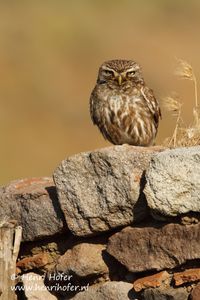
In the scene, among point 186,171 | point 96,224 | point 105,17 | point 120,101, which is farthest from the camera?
point 105,17

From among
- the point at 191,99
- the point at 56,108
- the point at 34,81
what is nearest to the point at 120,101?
the point at 191,99

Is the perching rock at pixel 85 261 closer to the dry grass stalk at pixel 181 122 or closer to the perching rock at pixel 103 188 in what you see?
the perching rock at pixel 103 188

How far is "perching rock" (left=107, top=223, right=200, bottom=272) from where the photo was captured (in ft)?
22.1

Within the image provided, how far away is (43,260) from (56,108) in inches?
490

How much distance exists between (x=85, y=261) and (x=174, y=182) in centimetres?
83

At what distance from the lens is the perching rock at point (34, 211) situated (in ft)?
24.5

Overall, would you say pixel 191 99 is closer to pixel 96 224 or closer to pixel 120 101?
pixel 120 101

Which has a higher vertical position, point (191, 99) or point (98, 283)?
point (98, 283)

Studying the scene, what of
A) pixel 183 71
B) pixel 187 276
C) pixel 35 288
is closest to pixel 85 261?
pixel 35 288

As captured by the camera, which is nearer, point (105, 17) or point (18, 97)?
point (18, 97)

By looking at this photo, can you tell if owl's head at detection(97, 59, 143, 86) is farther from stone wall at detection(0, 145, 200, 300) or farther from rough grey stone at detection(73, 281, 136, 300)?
rough grey stone at detection(73, 281, 136, 300)

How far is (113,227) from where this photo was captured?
7133 mm

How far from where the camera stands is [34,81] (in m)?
21.9

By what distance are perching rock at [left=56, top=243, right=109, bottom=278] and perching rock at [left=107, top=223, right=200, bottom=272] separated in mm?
122
